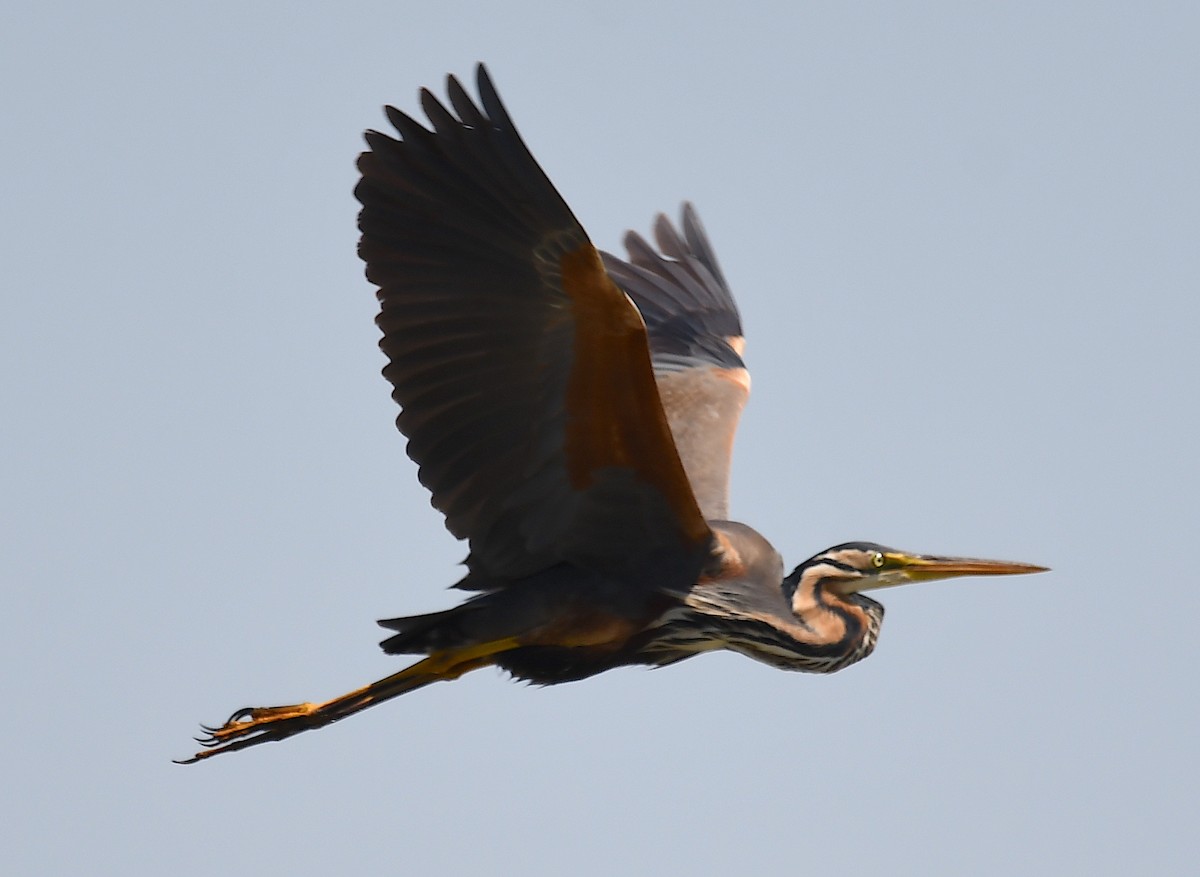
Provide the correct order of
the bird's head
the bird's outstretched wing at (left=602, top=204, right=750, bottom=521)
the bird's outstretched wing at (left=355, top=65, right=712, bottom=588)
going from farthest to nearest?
the bird's outstretched wing at (left=602, top=204, right=750, bottom=521) → the bird's head → the bird's outstretched wing at (left=355, top=65, right=712, bottom=588)

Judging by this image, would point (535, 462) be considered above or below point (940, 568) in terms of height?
above

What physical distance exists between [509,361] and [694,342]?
10.8 ft

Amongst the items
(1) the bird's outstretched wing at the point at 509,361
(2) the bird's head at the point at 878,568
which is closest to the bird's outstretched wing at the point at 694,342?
(2) the bird's head at the point at 878,568

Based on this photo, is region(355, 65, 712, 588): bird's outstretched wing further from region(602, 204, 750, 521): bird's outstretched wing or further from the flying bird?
region(602, 204, 750, 521): bird's outstretched wing

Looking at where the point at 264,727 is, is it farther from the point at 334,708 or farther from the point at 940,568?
the point at 940,568

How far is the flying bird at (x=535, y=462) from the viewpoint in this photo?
6.98 m

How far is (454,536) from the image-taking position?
25.2ft

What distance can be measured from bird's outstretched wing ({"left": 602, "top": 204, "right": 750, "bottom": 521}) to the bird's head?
694mm

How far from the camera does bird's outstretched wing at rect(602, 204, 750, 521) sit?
927 centimetres

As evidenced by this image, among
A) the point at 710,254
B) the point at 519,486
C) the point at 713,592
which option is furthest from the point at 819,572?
the point at 710,254

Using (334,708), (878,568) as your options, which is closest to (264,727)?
(334,708)

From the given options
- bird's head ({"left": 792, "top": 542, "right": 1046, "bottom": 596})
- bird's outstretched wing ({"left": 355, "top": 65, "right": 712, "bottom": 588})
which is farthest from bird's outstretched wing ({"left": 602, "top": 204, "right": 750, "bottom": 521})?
bird's outstretched wing ({"left": 355, "top": 65, "right": 712, "bottom": 588})

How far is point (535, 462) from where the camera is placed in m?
7.45

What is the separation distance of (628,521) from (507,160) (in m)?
1.69
